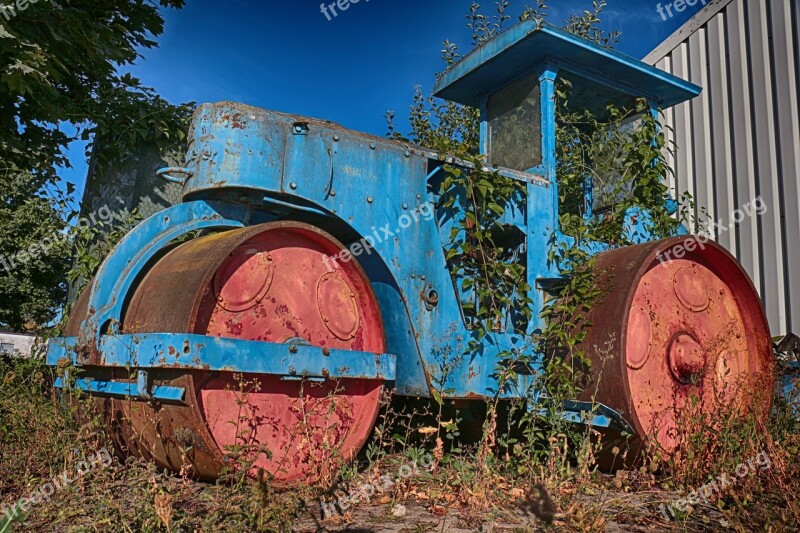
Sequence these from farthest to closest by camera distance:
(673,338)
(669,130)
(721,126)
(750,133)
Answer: (669,130), (721,126), (750,133), (673,338)

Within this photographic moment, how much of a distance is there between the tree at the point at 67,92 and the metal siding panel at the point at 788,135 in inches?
225

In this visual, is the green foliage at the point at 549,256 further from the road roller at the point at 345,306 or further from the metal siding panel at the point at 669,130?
the metal siding panel at the point at 669,130

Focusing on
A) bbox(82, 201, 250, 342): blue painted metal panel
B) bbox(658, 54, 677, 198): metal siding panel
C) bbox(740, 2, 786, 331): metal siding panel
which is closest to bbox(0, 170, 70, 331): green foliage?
bbox(82, 201, 250, 342): blue painted metal panel

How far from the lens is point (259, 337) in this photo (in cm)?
292

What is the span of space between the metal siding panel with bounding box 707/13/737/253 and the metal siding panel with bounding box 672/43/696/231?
33cm

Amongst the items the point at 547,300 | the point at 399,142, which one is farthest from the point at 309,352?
the point at 547,300

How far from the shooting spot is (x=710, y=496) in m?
3.09

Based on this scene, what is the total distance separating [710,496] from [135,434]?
2.49m

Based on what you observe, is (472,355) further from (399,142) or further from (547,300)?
(399,142)

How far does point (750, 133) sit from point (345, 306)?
570 cm

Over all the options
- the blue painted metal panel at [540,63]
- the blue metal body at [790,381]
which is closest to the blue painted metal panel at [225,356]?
the blue painted metal panel at [540,63]

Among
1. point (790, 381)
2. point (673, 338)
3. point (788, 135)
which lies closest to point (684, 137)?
point (788, 135)

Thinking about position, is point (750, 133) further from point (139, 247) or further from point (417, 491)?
point (139, 247)

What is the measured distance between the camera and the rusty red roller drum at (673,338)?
3.50 metres
